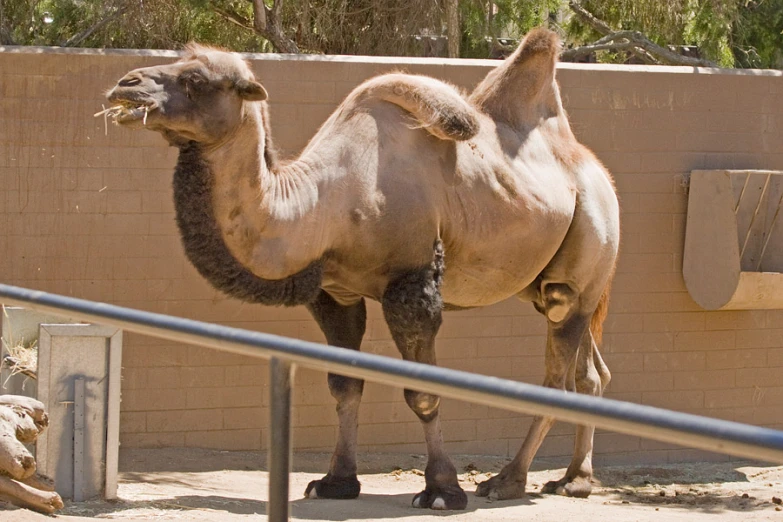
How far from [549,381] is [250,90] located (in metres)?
2.60

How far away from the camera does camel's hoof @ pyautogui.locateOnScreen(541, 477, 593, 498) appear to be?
268 inches

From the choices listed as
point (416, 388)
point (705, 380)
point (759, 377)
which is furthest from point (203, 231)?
point (759, 377)

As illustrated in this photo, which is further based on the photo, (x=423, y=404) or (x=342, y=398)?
(x=342, y=398)

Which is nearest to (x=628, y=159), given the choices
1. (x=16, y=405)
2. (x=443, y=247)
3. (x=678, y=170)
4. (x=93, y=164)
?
(x=678, y=170)

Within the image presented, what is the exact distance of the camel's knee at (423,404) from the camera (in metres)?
5.72

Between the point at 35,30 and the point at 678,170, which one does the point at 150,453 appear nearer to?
the point at 678,170

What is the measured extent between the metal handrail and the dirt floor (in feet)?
7.41

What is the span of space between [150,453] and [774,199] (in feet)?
14.7

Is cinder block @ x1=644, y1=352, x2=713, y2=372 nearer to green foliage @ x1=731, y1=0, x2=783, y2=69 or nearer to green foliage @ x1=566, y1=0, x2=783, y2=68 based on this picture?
green foliage @ x1=566, y1=0, x2=783, y2=68

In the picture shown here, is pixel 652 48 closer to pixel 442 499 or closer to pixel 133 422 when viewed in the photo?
pixel 133 422

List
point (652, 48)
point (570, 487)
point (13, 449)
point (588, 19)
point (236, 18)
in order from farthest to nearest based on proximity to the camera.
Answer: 1. point (588, 19)
2. point (652, 48)
3. point (236, 18)
4. point (570, 487)
5. point (13, 449)

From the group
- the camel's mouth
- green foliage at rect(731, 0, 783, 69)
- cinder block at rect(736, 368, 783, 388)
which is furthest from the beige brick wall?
green foliage at rect(731, 0, 783, 69)

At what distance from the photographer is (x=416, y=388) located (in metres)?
2.08

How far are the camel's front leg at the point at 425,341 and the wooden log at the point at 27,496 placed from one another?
1750mm
